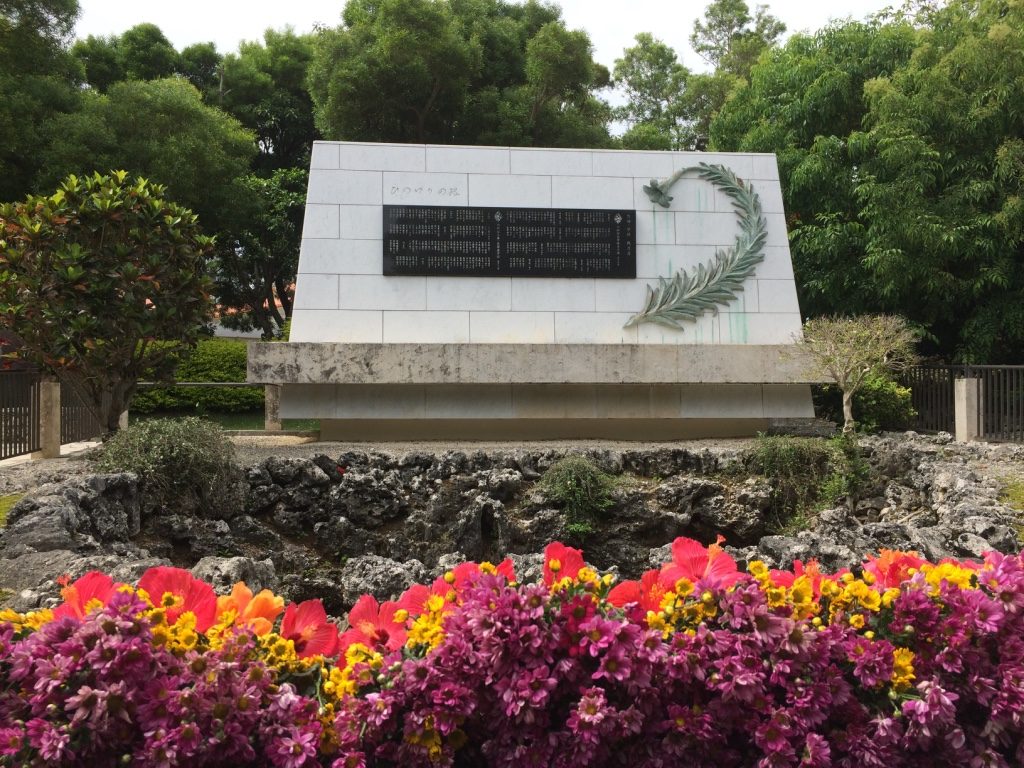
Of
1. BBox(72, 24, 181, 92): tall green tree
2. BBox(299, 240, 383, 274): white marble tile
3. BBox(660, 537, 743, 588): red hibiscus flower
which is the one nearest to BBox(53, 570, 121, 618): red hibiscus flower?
BBox(660, 537, 743, 588): red hibiscus flower

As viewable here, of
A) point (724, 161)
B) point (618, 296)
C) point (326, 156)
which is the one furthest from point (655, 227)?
point (326, 156)

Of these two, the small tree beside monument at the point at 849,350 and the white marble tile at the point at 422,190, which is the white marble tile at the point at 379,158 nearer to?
the white marble tile at the point at 422,190

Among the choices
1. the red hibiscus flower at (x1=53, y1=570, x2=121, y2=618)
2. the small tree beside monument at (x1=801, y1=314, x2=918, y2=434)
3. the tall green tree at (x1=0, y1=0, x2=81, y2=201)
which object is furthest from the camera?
the tall green tree at (x1=0, y1=0, x2=81, y2=201)

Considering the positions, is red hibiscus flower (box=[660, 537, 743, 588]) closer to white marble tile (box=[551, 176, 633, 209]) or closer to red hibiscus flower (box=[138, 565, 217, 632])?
red hibiscus flower (box=[138, 565, 217, 632])

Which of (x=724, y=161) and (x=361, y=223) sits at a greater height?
(x=724, y=161)

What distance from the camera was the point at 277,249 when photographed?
20.6 metres

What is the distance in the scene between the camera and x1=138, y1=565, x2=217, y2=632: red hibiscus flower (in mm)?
1739

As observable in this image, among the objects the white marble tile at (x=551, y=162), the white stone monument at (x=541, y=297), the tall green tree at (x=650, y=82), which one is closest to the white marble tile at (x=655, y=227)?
the white stone monument at (x=541, y=297)

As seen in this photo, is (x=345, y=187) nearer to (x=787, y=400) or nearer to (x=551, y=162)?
(x=551, y=162)

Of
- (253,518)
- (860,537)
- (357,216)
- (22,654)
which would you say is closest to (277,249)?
(357,216)

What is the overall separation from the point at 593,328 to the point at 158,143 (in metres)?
10.8

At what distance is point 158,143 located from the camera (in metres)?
16.5

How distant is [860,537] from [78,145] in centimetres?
1526

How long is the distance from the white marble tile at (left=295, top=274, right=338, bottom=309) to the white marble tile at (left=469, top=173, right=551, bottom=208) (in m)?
2.03
